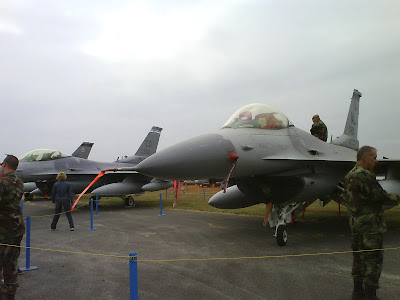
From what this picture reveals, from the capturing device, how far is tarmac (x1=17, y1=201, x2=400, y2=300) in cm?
365

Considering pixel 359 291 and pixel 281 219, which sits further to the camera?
pixel 281 219

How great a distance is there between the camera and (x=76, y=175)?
13.6 m

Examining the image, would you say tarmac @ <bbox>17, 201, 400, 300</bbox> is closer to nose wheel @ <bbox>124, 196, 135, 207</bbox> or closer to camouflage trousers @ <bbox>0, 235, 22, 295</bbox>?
camouflage trousers @ <bbox>0, 235, 22, 295</bbox>

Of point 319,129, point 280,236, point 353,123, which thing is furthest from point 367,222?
point 353,123

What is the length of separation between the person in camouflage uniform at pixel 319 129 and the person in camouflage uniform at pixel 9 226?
7.98 metres

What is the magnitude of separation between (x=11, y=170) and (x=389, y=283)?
16.5 feet

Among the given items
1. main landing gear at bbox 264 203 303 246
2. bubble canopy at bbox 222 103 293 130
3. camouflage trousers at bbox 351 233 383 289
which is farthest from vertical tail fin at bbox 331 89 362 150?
camouflage trousers at bbox 351 233 383 289

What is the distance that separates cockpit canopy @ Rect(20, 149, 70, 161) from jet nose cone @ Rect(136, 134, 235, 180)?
32.6 feet

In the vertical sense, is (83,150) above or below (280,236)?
above

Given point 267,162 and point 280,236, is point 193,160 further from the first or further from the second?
point 280,236

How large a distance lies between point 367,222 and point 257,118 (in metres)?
3.35

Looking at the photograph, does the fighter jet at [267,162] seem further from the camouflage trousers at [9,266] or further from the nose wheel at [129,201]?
the nose wheel at [129,201]

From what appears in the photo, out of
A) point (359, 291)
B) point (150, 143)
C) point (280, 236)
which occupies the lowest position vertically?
point (280, 236)

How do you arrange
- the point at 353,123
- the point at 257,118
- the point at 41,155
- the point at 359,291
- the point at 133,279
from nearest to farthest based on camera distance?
the point at 133,279, the point at 359,291, the point at 257,118, the point at 353,123, the point at 41,155
